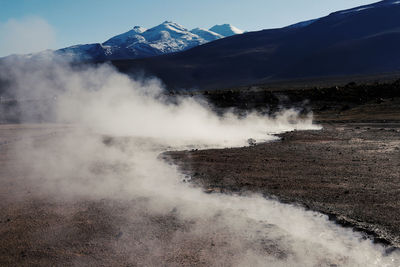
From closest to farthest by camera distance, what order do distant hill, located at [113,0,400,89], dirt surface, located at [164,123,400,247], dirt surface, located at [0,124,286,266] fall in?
dirt surface, located at [0,124,286,266]
dirt surface, located at [164,123,400,247]
distant hill, located at [113,0,400,89]

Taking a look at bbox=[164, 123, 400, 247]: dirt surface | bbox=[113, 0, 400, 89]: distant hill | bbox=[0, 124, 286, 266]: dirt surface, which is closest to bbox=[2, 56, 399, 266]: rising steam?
bbox=[0, 124, 286, 266]: dirt surface

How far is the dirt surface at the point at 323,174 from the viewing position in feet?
19.5

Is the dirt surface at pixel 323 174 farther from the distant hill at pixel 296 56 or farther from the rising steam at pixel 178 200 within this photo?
the distant hill at pixel 296 56

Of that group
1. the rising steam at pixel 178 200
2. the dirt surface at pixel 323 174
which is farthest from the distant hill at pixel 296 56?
the dirt surface at pixel 323 174

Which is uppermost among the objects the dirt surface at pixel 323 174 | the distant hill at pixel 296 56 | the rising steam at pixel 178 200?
the distant hill at pixel 296 56

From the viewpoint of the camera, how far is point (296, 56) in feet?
359

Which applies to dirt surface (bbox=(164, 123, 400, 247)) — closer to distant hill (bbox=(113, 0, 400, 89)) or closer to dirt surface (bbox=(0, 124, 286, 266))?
dirt surface (bbox=(0, 124, 286, 266))

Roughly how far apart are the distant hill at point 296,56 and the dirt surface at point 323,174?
7091 centimetres

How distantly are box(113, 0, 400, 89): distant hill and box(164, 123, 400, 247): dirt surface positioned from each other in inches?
2792

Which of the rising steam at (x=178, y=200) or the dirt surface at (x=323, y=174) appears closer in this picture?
the rising steam at (x=178, y=200)

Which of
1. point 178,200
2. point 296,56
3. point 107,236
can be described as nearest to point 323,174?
point 178,200

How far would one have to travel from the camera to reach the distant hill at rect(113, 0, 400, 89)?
89812mm

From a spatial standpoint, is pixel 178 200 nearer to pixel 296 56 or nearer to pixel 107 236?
pixel 107 236

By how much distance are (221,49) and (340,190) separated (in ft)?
432
